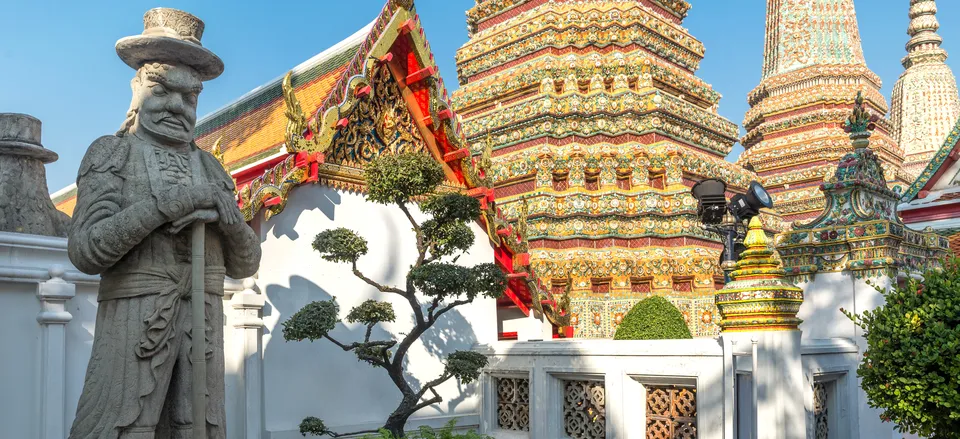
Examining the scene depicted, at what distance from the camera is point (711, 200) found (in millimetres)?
8805

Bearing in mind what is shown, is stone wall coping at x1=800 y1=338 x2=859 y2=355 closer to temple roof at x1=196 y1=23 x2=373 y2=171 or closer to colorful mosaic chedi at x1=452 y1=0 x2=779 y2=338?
temple roof at x1=196 y1=23 x2=373 y2=171

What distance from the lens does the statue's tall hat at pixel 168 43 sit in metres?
4.52

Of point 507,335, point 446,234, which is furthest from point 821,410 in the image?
point 507,335

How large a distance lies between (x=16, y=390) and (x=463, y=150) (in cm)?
559

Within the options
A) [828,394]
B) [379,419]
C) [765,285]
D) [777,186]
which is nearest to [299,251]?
[379,419]

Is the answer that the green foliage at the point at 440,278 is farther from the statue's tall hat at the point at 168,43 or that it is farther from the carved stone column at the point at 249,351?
the statue's tall hat at the point at 168,43

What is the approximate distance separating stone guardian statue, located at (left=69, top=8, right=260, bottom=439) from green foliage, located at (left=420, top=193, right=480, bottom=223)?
106 inches

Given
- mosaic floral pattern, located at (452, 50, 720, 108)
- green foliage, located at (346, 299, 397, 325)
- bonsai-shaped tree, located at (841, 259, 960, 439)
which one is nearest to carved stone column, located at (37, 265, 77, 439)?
green foliage, located at (346, 299, 397, 325)

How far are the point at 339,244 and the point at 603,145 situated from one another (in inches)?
442

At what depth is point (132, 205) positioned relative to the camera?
434cm

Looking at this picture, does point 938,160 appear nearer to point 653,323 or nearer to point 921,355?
point 653,323

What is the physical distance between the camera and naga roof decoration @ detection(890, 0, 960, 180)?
27875 mm

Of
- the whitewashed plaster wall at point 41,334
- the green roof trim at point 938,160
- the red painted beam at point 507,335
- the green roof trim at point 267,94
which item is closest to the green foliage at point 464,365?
the whitewashed plaster wall at point 41,334

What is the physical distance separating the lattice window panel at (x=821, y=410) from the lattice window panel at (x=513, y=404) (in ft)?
10.5
